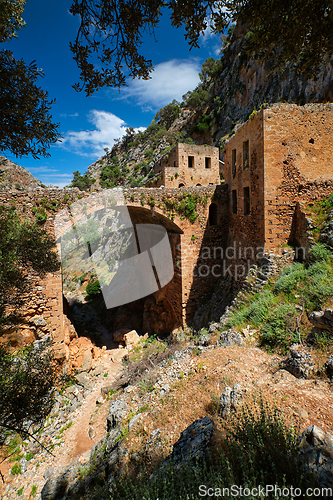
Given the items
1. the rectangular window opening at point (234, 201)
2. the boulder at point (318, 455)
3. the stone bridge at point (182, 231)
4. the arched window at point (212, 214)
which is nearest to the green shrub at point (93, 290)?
the stone bridge at point (182, 231)

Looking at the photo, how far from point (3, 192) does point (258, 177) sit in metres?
10.0

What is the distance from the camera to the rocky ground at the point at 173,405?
3.95 meters

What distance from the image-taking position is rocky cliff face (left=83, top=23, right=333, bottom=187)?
65.1ft

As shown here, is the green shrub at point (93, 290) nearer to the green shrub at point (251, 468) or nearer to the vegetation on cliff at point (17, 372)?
the vegetation on cliff at point (17, 372)

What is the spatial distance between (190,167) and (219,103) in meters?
22.4

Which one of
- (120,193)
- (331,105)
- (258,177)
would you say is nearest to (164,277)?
(120,193)

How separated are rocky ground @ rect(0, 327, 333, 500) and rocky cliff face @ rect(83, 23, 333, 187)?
48.6ft

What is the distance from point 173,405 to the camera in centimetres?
507

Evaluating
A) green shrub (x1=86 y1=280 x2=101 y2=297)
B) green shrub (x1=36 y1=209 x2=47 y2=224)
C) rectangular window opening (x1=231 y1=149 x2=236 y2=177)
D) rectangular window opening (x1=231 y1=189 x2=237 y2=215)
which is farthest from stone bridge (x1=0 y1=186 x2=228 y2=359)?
green shrub (x1=86 y1=280 x2=101 y2=297)

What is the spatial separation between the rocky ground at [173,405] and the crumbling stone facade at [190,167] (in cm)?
1597

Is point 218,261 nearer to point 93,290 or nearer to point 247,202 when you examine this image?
point 247,202

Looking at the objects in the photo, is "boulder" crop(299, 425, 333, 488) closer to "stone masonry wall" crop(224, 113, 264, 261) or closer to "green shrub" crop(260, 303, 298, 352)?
"green shrub" crop(260, 303, 298, 352)

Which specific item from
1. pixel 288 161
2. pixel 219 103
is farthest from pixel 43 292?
pixel 219 103

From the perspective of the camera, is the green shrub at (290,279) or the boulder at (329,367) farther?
the green shrub at (290,279)
